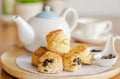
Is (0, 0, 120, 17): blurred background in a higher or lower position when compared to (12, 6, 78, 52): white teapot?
lower

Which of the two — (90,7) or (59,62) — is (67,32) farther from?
(90,7)

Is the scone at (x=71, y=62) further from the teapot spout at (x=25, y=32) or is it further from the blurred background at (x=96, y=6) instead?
the blurred background at (x=96, y=6)

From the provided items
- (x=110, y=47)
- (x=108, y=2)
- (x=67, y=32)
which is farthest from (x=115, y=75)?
(x=108, y=2)

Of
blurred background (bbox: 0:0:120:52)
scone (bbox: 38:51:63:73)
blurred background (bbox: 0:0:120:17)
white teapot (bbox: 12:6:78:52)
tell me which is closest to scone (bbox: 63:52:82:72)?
scone (bbox: 38:51:63:73)

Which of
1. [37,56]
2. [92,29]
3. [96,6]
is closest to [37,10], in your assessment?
[92,29]

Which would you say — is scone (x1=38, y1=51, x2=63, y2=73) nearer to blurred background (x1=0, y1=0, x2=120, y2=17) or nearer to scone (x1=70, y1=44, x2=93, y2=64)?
scone (x1=70, y1=44, x2=93, y2=64)

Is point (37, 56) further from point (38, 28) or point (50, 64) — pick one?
point (38, 28)
